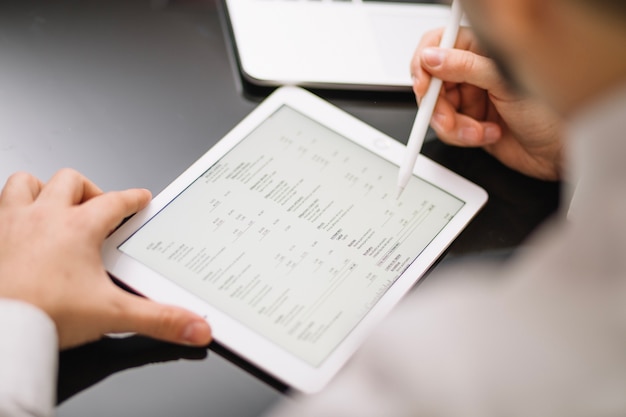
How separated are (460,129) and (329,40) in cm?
18

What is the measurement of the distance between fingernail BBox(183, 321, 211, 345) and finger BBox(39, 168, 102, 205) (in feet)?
0.50

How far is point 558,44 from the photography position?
36 cm

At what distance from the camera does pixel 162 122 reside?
706 millimetres

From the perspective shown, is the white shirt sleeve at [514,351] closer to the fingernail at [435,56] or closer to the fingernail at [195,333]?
the fingernail at [195,333]

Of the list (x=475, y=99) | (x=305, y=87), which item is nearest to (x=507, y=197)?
(x=475, y=99)

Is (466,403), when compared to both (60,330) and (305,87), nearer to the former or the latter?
(60,330)

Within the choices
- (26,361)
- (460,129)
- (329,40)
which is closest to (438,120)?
(460,129)

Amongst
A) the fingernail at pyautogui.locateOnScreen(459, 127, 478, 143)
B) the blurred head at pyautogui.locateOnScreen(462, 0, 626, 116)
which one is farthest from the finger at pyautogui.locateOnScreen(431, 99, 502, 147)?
the blurred head at pyautogui.locateOnScreen(462, 0, 626, 116)

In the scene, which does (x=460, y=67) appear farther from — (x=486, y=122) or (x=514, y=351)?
(x=514, y=351)

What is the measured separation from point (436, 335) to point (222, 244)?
269 mm

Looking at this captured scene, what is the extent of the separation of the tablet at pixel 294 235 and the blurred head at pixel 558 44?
23 centimetres

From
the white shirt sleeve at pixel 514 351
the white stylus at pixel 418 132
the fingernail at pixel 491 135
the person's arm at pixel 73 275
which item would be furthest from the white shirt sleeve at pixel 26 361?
the fingernail at pixel 491 135

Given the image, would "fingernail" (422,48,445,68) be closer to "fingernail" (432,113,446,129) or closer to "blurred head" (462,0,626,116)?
"fingernail" (432,113,446,129)

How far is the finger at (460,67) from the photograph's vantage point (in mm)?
652
